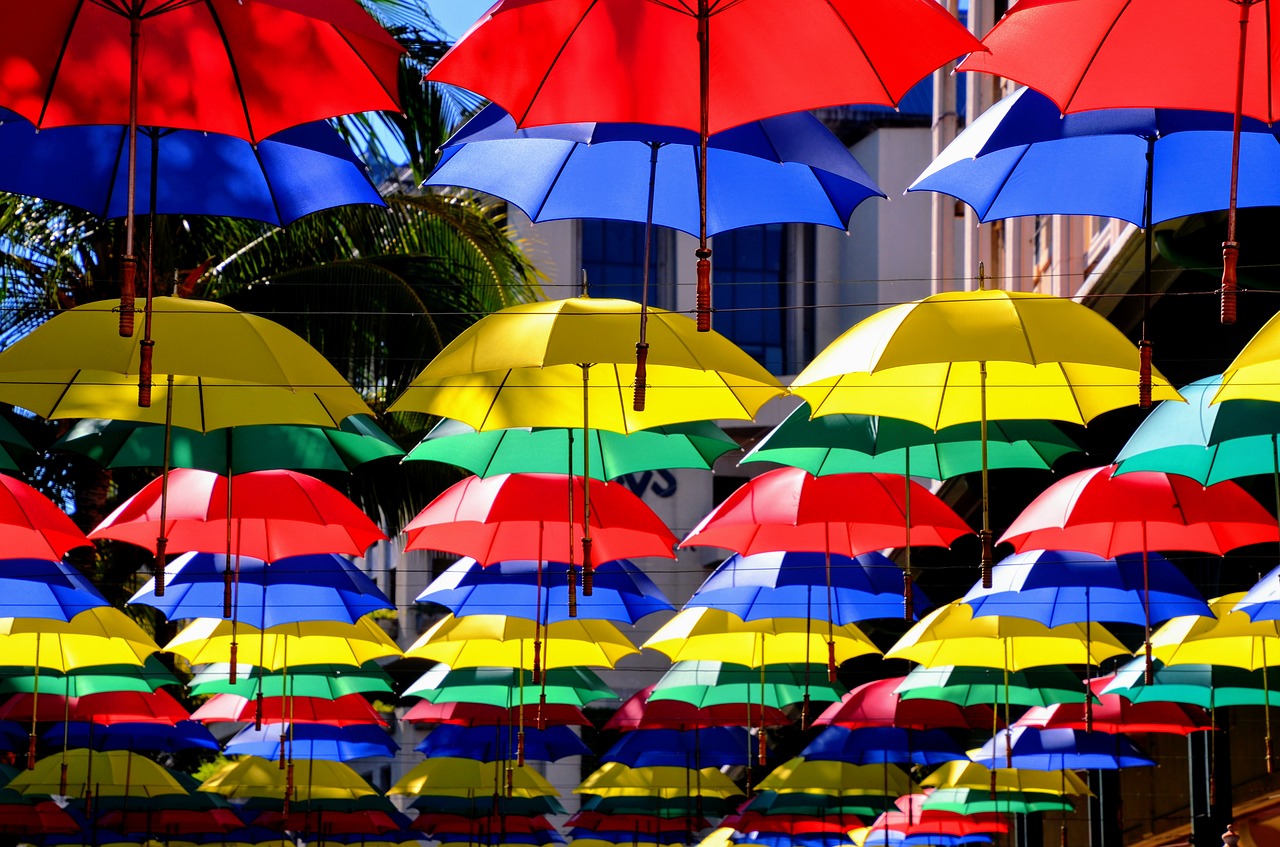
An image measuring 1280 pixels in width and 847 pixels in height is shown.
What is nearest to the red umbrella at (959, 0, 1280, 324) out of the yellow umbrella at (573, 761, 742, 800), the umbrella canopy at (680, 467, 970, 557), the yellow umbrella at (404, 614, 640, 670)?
the umbrella canopy at (680, 467, 970, 557)

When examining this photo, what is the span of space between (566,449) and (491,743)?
886cm

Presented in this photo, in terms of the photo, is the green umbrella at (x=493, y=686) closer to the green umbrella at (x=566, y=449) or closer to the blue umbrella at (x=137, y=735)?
the blue umbrella at (x=137, y=735)

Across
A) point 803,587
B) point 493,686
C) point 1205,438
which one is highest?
point 1205,438

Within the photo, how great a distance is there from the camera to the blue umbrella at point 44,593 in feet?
45.7

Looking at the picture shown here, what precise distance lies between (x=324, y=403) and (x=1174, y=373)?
985 cm

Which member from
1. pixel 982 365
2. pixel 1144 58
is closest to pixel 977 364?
pixel 982 365

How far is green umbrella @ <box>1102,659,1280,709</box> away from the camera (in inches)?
631

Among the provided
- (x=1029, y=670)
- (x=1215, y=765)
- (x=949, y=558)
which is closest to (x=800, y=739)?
(x=949, y=558)

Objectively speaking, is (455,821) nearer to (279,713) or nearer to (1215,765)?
(279,713)

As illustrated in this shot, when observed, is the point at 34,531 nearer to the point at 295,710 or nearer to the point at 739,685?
the point at 295,710

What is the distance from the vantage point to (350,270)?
19.5m

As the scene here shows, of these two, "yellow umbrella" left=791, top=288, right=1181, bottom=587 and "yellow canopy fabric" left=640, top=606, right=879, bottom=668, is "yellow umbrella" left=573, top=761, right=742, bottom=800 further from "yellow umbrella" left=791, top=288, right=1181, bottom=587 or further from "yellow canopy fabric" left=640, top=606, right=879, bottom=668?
"yellow umbrella" left=791, top=288, right=1181, bottom=587

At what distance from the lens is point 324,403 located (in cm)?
1087

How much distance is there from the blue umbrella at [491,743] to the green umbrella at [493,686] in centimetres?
216
